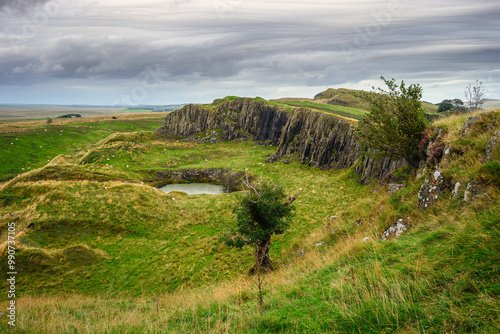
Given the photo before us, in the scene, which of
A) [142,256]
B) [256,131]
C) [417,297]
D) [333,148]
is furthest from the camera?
[256,131]

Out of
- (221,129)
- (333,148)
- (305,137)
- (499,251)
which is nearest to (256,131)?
(221,129)

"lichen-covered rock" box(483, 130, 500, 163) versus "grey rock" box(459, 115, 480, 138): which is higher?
"grey rock" box(459, 115, 480, 138)

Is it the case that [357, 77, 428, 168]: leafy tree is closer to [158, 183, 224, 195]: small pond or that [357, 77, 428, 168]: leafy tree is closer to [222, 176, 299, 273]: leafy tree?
[222, 176, 299, 273]: leafy tree

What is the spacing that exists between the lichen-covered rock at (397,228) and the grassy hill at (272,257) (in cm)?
34

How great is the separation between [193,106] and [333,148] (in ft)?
212

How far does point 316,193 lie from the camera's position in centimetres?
3419

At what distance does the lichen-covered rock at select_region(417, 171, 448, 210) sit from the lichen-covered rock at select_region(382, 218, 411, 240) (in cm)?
103

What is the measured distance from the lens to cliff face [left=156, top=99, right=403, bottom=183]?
42.1 m

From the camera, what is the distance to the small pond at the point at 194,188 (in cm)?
4878

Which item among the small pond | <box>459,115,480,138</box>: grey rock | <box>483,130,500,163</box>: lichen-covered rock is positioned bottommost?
the small pond

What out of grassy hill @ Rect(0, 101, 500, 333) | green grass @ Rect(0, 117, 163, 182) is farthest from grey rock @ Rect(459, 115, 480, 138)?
green grass @ Rect(0, 117, 163, 182)

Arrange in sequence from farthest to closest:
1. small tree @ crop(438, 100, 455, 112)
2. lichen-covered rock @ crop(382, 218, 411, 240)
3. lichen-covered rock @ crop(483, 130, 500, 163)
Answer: small tree @ crop(438, 100, 455, 112), lichen-covered rock @ crop(382, 218, 411, 240), lichen-covered rock @ crop(483, 130, 500, 163)

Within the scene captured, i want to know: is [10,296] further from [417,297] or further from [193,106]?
[193,106]

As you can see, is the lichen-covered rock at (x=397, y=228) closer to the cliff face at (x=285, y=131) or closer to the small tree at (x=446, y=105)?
the cliff face at (x=285, y=131)
